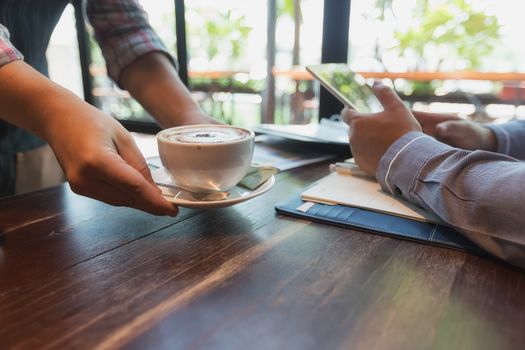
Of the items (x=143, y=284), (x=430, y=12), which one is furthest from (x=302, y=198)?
(x=430, y=12)

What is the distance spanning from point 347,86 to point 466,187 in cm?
38

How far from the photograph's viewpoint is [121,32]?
84 cm

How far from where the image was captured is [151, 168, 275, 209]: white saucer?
45 centimetres

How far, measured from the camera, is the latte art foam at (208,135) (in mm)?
463

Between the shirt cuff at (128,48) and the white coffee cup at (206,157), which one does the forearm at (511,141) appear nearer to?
the white coffee cup at (206,157)

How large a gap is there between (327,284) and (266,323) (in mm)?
81

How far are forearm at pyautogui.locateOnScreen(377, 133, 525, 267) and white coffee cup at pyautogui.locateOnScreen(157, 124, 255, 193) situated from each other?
8.7 inches

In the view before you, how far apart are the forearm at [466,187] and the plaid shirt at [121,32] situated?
1.85 ft

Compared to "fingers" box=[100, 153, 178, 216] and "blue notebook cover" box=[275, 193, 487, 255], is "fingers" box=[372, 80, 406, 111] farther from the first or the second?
"fingers" box=[100, 153, 178, 216]

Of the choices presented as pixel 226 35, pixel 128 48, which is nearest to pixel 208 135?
pixel 128 48

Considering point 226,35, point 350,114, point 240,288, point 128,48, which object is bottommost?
point 240,288

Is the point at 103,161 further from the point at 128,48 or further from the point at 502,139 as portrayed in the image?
the point at 502,139

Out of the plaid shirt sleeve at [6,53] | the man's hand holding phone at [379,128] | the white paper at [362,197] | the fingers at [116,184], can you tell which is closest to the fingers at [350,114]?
the man's hand holding phone at [379,128]

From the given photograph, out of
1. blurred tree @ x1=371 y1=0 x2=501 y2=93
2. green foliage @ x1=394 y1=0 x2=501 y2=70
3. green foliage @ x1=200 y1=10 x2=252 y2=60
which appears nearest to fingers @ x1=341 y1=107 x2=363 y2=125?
blurred tree @ x1=371 y1=0 x2=501 y2=93
